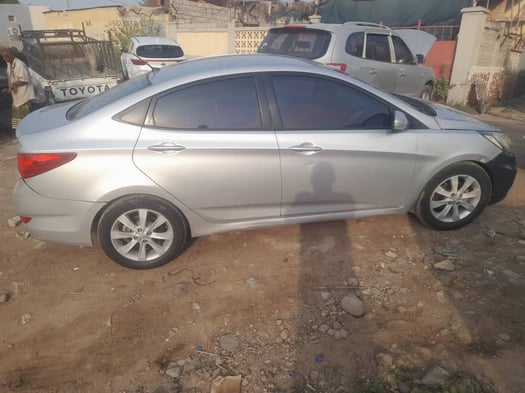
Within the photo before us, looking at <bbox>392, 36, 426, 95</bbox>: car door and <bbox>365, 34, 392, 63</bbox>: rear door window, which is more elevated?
<bbox>365, 34, 392, 63</bbox>: rear door window

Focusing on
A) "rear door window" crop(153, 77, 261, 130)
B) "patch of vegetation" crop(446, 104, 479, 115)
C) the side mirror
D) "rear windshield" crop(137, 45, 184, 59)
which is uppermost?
"rear door window" crop(153, 77, 261, 130)

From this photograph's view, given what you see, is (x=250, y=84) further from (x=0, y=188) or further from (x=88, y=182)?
(x=0, y=188)

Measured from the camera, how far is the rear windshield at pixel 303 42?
647 cm

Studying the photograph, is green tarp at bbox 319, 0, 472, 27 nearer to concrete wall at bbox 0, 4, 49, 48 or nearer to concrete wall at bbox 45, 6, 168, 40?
concrete wall at bbox 45, 6, 168, 40

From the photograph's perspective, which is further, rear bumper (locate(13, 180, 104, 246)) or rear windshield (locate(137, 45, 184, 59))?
rear windshield (locate(137, 45, 184, 59))

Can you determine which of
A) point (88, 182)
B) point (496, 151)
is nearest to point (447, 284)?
point (496, 151)

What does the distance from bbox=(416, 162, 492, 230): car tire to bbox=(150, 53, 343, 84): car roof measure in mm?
1365

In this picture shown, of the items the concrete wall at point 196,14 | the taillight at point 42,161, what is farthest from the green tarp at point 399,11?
the taillight at point 42,161

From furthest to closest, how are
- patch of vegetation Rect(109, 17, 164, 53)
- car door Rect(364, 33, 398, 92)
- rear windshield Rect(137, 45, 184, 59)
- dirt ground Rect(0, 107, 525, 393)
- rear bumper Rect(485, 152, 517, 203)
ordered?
patch of vegetation Rect(109, 17, 164, 53) < rear windshield Rect(137, 45, 184, 59) < car door Rect(364, 33, 398, 92) < rear bumper Rect(485, 152, 517, 203) < dirt ground Rect(0, 107, 525, 393)

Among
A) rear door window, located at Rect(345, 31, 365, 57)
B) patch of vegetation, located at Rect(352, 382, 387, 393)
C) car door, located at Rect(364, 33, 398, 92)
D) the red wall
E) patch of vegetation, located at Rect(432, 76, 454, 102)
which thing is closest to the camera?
patch of vegetation, located at Rect(352, 382, 387, 393)

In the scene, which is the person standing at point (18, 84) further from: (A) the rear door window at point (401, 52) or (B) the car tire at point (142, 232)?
(A) the rear door window at point (401, 52)

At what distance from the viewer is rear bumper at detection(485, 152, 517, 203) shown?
365 cm

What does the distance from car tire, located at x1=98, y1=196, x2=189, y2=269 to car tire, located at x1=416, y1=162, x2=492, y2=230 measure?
2.20m

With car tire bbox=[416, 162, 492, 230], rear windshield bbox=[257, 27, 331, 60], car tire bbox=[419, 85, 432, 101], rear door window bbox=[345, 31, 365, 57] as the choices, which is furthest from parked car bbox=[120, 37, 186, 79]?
car tire bbox=[416, 162, 492, 230]
